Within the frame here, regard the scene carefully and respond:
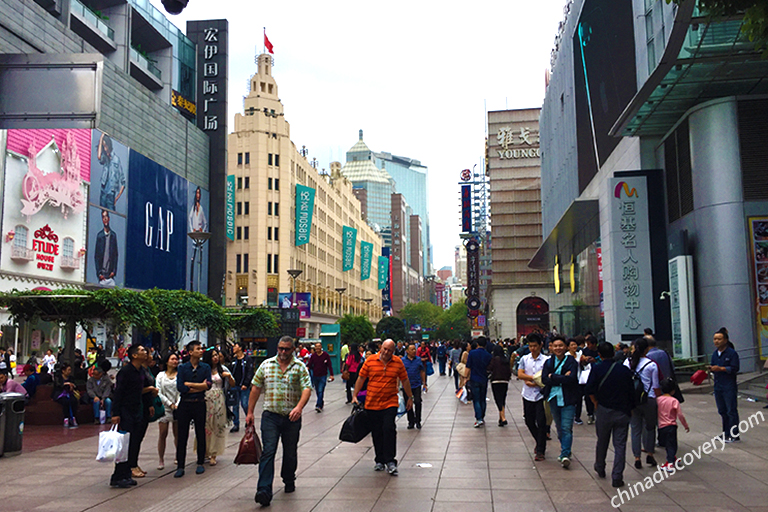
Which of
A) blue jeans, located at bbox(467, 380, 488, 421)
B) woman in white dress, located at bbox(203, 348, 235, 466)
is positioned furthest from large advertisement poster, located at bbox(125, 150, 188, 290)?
woman in white dress, located at bbox(203, 348, 235, 466)

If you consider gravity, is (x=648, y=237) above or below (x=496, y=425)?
above

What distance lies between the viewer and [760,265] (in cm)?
2144

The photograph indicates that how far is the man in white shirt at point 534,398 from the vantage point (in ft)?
33.0

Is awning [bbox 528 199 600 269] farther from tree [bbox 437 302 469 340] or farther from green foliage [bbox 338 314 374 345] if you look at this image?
tree [bbox 437 302 469 340]

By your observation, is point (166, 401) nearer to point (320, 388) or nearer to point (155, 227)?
point (320, 388)

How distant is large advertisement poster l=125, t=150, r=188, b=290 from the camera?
51.5m

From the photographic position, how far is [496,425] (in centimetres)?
1459

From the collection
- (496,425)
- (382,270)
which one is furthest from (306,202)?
(496,425)

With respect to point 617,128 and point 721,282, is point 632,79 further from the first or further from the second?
point 721,282

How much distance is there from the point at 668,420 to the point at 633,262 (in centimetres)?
1841

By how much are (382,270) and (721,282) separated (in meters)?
104

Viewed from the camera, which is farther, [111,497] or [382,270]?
[382,270]

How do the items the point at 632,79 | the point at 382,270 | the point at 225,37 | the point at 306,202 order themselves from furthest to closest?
the point at 382,270
the point at 306,202
the point at 225,37
the point at 632,79

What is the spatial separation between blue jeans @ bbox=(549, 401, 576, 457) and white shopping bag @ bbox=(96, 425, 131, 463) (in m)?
5.49
